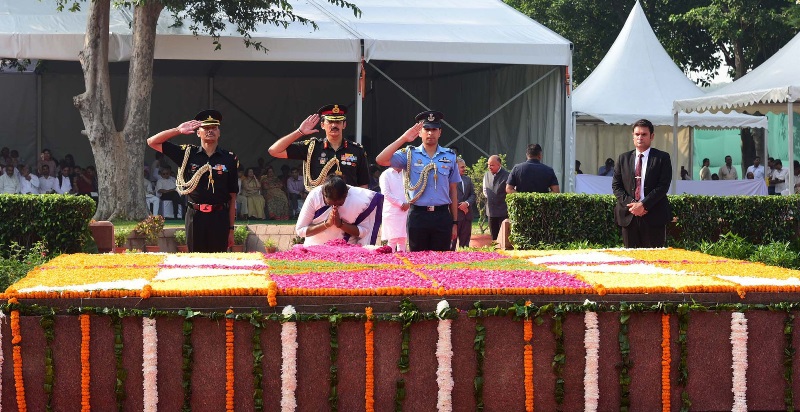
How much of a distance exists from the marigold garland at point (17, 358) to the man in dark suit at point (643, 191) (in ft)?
18.7

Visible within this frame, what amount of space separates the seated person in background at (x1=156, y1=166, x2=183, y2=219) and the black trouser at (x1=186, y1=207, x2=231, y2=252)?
12158 mm

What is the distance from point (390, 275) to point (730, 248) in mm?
6693

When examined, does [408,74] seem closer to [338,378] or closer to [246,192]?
[246,192]

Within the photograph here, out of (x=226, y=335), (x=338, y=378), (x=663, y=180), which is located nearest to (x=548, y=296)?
(x=338, y=378)

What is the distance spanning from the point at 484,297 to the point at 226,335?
3.68 feet

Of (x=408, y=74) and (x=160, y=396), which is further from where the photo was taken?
(x=408, y=74)

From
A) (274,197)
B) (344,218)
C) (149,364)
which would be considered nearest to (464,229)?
(344,218)

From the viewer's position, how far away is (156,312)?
4.63 m

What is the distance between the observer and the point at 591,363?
191 inches

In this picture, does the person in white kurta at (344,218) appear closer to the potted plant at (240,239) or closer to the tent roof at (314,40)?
the potted plant at (240,239)

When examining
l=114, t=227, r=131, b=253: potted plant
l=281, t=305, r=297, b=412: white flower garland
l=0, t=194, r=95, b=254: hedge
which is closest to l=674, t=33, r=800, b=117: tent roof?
l=114, t=227, r=131, b=253: potted plant

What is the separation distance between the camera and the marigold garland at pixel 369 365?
475 centimetres

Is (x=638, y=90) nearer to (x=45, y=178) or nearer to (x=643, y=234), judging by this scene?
(x=45, y=178)

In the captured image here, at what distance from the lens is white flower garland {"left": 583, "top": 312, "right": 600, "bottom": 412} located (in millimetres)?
4855
